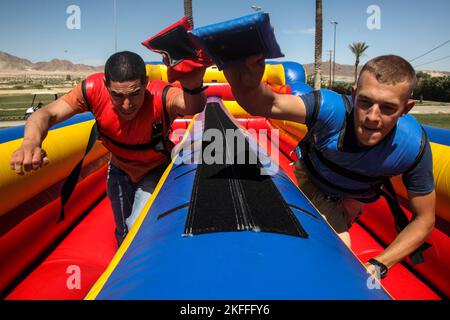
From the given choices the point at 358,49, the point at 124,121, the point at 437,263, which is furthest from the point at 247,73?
the point at 358,49

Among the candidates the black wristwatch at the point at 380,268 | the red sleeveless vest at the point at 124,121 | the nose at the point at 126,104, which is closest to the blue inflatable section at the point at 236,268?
the black wristwatch at the point at 380,268

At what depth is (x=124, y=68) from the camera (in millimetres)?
1694

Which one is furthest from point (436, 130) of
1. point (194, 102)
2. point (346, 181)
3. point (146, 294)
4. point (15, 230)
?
point (15, 230)

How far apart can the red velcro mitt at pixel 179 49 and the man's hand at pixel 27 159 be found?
61 centimetres

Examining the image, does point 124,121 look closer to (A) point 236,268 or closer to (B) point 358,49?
(A) point 236,268

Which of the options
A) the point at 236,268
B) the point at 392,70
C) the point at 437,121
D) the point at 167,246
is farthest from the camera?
the point at 437,121

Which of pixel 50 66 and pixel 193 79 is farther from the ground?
pixel 50 66

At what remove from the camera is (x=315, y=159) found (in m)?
1.71

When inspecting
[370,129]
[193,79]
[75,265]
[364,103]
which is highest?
[193,79]

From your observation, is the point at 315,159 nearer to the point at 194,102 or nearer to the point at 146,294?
the point at 194,102

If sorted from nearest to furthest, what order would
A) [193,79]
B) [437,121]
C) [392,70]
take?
[392,70] → [193,79] → [437,121]

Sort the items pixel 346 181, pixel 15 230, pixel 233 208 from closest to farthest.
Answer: pixel 233 208
pixel 346 181
pixel 15 230

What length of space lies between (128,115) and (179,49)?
2.10 feet

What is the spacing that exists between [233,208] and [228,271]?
38 cm
